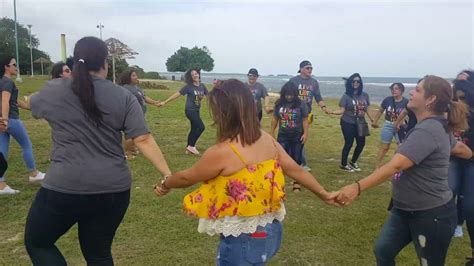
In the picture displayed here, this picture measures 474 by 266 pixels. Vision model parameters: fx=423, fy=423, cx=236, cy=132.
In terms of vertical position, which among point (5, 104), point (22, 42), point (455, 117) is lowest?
point (5, 104)

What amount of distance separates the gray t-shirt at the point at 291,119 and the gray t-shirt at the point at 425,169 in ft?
12.9

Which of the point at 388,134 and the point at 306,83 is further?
the point at 306,83

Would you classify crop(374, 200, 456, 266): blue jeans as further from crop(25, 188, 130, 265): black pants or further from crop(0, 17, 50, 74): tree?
crop(0, 17, 50, 74): tree

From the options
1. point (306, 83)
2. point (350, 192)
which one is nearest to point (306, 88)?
point (306, 83)

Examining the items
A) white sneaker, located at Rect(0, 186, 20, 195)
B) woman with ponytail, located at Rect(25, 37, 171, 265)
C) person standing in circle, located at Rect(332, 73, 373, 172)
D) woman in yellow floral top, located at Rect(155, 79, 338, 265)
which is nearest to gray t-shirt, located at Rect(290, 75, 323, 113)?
person standing in circle, located at Rect(332, 73, 373, 172)

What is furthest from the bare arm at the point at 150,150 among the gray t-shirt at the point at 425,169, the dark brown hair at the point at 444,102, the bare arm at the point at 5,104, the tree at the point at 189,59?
the tree at the point at 189,59

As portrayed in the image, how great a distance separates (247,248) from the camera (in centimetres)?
245

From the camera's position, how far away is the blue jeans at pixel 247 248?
2447 mm

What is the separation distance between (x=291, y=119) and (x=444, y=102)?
400 cm

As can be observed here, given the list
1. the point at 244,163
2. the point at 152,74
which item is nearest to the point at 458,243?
the point at 244,163

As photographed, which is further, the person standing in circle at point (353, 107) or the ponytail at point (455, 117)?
the person standing in circle at point (353, 107)

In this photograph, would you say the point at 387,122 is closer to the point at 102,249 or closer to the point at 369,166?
the point at 369,166

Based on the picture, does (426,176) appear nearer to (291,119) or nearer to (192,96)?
(291,119)

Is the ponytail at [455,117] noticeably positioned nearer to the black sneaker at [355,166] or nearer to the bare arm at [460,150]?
the bare arm at [460,150]
